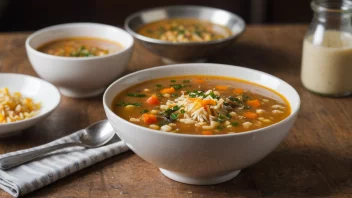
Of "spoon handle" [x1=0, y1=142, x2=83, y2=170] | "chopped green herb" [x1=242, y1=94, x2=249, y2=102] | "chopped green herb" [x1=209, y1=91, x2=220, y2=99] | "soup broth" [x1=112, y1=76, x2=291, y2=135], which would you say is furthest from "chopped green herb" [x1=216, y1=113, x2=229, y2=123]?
"spoon handle" [x1=0, y1=142, x2=83, y2=170]

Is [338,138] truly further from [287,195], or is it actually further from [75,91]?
[75,91]

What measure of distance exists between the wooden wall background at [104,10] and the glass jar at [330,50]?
284 centimetres

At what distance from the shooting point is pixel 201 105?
1.98 m

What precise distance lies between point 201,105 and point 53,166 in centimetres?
56

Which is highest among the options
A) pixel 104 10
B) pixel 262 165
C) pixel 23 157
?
pixel 23 157

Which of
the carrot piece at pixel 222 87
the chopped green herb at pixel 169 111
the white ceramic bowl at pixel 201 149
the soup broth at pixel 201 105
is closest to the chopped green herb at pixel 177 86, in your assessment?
the soup broth at pixel 201 105

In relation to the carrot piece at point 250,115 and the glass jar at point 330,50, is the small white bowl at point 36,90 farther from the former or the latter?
the glass jar at point 330,50

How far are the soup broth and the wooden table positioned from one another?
201 mm

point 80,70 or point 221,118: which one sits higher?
point 221,118

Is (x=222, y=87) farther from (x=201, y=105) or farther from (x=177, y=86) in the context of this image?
(x=201, y=105)

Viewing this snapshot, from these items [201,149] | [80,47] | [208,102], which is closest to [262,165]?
[208,102]

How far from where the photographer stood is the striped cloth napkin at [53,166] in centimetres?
195

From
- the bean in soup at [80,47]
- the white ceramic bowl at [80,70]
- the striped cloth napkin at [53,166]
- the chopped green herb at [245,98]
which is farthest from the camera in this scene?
the bean in soup at [80,47]

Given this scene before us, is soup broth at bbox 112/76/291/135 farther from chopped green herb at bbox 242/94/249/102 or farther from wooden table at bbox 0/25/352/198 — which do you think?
wooden table at bbox 0/25/352/198
